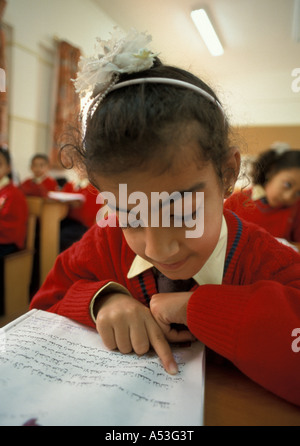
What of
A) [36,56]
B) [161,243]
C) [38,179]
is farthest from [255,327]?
[36,56]

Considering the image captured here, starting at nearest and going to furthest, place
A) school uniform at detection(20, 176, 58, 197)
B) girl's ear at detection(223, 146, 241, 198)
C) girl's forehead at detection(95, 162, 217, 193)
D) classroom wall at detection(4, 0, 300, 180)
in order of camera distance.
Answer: girl's forehead at detection(95, 162, 217, 193) → girl's ear at detection(223, 146, 241, 198) → school uniform at detection(20, 176, 58, 197) → classroom wall at detection(4, 0, 300, 180)

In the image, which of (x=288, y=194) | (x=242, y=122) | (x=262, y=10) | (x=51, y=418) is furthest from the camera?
(x=262, y=10)

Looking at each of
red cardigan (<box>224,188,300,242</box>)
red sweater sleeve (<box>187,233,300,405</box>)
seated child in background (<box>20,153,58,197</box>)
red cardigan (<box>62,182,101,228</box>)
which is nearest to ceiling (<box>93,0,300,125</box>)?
red sweater sleeve (<box>187,233,300,405</box>)

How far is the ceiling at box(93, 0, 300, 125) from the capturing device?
1814 mm

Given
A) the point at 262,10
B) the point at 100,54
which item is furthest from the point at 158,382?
the point at 262,10

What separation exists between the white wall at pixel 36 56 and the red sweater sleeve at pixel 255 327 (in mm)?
3338

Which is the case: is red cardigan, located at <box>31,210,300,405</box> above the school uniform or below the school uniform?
below

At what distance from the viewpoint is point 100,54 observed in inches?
18.8

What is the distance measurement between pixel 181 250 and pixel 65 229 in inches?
85.7

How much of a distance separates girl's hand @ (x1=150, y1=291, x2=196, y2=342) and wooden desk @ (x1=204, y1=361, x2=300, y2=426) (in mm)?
65

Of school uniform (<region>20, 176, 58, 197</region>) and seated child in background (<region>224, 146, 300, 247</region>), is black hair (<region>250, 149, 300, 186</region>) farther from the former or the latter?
school uniform (<region>20, 176, 58, 197</region>)

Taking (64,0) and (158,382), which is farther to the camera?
(64,0)

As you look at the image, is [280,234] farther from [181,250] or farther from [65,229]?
[65,229]

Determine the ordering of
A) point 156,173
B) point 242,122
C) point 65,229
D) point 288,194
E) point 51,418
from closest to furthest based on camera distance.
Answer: point 51,418, point 156,173, point 242,122, point 288,194, point 65,229
